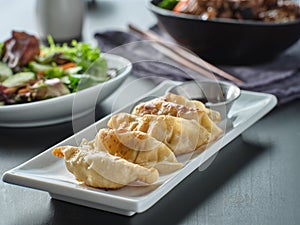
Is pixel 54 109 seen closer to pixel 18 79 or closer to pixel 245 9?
pixel 18 79

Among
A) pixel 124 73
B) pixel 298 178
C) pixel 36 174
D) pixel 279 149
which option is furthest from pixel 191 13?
pixel 36 174

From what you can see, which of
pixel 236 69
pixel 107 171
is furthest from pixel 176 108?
pixel 236 69

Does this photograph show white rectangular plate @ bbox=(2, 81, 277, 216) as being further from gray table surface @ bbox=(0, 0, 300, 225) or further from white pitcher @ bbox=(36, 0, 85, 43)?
white pitcher @ bbox=(36, 0, 85, 43)

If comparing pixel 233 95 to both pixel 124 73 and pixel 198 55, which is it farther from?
pixel 198 55

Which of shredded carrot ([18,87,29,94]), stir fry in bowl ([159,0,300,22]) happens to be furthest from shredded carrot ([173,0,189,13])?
shredded carrot ([18,87,29,94])

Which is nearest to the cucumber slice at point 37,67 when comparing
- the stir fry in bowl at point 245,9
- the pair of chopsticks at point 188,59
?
the pair of chopsticks at point 188,59
